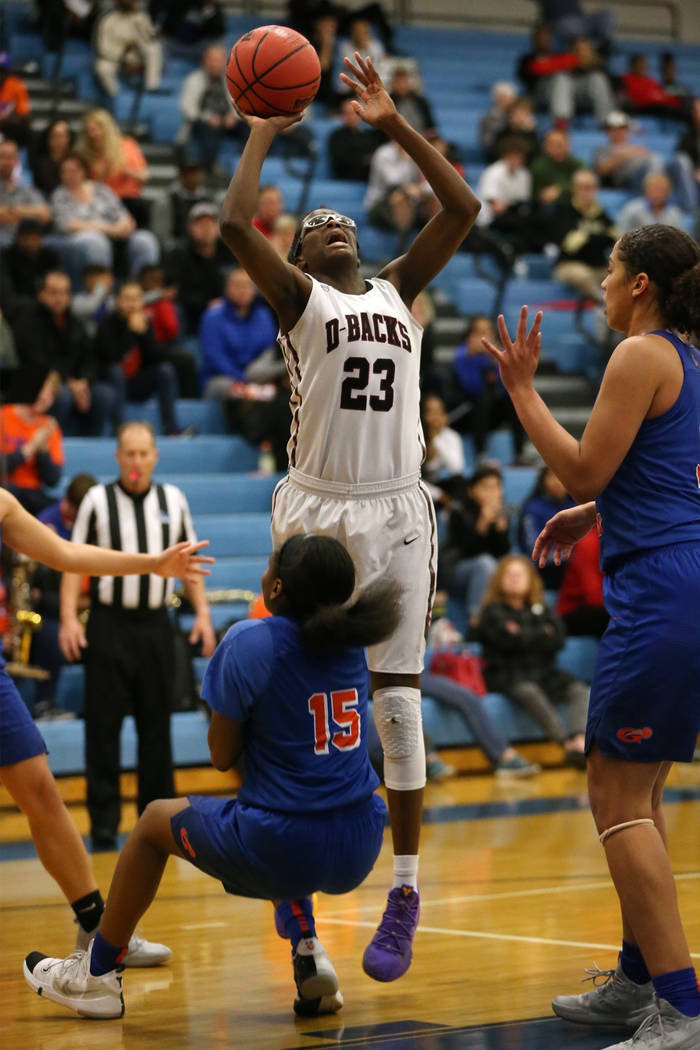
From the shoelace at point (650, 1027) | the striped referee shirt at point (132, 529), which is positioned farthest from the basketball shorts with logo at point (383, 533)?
the striped referee shirt at point (132, 529)

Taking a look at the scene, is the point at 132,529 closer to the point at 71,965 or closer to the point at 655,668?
the point at 71,965

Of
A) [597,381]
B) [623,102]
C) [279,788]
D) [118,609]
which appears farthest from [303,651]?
[623,102]

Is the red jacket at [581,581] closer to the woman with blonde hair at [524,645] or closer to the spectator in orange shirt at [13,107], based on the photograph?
the woman with blonde hair at [524,645]

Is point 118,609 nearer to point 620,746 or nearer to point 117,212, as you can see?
point 620,746

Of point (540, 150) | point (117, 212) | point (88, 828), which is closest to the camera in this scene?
point (88, 828)

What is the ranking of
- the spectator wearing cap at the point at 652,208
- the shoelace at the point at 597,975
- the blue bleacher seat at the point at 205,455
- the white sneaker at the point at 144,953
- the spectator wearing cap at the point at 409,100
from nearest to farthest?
the shoelace at the point at 597,975 → the white sneaker at the point at 144,953 → the blue bleacher seat at the point at 205,455 → the spectator wearing cap at the point at 652,208 → the spectator wearing cap at the point at 409,100

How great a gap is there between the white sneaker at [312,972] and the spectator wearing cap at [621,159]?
12301 mm

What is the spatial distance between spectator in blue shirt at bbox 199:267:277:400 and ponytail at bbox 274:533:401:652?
7.76 metres

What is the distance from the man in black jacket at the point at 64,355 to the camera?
10.6m

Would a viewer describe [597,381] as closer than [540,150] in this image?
Yes

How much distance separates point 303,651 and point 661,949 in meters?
1.12

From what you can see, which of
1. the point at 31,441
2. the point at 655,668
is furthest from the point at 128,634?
the point at 655,668

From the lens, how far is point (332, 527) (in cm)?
462

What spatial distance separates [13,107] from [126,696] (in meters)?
6.34
